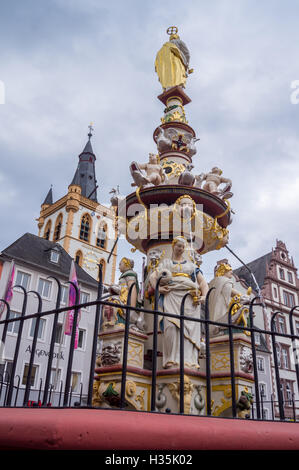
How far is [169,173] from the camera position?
23.3ft

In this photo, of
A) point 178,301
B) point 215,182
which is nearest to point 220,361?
point 178,301

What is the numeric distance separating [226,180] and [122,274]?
8.62ft

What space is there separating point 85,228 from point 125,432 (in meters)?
64.8

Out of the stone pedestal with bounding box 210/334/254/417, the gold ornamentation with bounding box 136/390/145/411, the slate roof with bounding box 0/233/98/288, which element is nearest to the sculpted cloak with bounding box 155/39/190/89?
the stone pedestal with bounding box 210/334/254/417

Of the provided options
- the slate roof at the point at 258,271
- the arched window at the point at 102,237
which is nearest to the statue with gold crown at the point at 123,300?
the slate roof at the point at 258,271

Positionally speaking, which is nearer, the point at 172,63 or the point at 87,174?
the point at 172,63

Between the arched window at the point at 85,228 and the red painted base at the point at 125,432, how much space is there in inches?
2486

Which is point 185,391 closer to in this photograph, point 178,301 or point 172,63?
point 178,301

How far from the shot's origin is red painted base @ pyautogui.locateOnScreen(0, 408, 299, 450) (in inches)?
79.7

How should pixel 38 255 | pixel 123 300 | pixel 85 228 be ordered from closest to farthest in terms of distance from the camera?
pixel 123 300 → pixel 38 255 → pixel 85 228

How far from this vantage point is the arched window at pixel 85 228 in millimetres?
65012

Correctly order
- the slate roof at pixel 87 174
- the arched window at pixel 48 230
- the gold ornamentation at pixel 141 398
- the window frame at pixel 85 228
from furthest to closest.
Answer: the slate roof at pixel 87 174, the arched window at pixel 48 230, the window frame at pixel 85 228, the gold ornamentation at pixel 141 398

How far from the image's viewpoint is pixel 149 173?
6.70m

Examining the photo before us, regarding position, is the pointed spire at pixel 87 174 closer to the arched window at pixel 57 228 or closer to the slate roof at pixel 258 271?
the arched window at pixel 57 228
